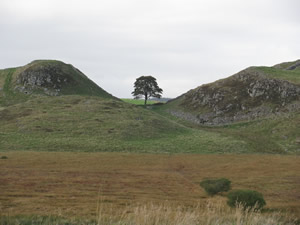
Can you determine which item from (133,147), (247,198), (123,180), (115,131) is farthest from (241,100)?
(247,198)

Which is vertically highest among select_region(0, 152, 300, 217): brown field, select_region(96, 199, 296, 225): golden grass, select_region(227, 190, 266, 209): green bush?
select_region(96, 199, 296, 225): golden grass

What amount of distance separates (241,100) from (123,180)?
81295mm

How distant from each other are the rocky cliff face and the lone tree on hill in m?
17.3

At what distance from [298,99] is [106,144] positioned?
218 ft

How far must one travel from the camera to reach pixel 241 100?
106 m

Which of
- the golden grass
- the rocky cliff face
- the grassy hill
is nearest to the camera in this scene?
the golden grass

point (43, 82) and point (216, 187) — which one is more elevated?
point (43, 82)

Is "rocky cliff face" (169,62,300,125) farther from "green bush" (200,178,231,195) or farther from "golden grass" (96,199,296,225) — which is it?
"golden grass" (96,199,296,225)

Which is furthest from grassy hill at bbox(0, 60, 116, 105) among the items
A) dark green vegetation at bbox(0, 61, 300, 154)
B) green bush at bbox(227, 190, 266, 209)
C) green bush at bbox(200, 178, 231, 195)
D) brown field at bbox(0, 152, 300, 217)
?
green bush at bbox(227, 190, 266, 209)

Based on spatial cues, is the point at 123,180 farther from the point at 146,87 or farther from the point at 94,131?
the point at 146,87

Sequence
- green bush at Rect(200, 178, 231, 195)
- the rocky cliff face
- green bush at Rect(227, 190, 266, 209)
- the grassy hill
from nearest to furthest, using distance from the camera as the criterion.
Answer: green bush at Rect(227, 190, 266, 209), green bush at Rect(200, 178, 231, 195), the rocky cliff face, the grassy hill

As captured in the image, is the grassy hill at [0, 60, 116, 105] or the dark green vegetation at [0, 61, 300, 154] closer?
the dark green vegetation at [0, 61, 300, 154]

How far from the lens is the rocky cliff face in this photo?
3787 inches

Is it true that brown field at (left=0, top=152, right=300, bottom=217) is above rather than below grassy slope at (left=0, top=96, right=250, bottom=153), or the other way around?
below
